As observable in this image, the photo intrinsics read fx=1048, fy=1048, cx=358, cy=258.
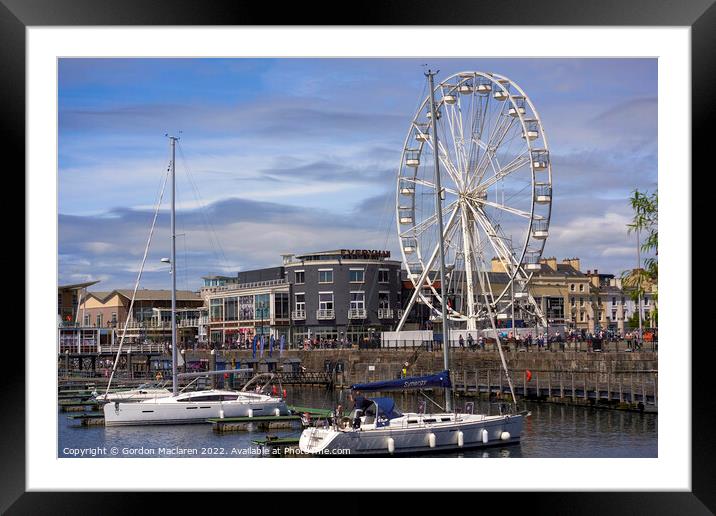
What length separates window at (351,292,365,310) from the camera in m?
60.3

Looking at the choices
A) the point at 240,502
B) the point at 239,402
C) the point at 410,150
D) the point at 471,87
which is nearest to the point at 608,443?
the point at 239,402

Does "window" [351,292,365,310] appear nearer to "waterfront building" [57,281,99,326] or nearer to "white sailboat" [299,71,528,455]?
"waterfront building" [57,281,99,326]

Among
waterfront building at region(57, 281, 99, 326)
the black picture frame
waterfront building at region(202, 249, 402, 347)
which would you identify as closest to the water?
the black picture frame

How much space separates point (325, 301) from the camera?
2399 inches

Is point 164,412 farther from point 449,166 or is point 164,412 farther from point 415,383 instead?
point 449,166

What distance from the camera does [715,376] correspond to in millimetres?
11953

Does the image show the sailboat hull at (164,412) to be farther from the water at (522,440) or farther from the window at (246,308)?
the window at (246,308)

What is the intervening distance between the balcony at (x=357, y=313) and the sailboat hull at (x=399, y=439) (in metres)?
37.5

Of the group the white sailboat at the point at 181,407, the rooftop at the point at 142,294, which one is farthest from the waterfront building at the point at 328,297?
the white sailboat at the point at 181,407

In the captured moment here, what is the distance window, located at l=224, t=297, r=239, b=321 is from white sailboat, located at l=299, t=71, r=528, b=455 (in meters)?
44.5

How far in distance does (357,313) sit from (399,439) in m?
39.3
